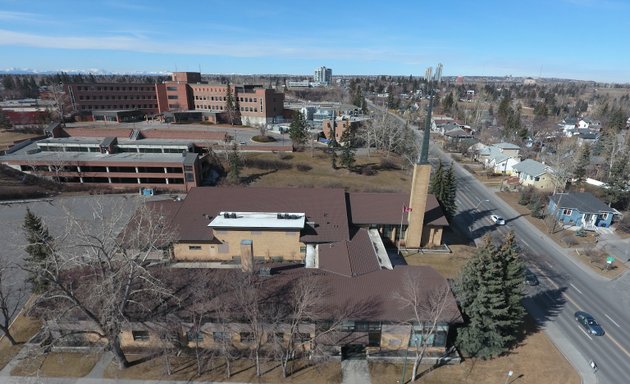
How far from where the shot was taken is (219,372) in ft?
90.3

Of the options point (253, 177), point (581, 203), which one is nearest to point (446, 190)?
point (581, 203)

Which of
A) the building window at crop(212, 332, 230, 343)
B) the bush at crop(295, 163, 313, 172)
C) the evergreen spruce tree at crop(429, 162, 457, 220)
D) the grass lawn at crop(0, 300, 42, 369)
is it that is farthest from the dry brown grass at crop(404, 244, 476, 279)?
the grass lawn at crop(0, 300, 42, 369)

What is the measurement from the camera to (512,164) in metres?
85.5

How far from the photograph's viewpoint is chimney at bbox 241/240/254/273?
31.2m

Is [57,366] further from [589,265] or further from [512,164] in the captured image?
[512,164]

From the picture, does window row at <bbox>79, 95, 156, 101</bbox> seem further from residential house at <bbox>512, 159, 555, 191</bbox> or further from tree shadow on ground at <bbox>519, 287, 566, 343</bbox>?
tree shadow on ground at <bbox>519, 287, 566, 343</bbox>

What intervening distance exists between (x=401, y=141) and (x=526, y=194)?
34.6 metres

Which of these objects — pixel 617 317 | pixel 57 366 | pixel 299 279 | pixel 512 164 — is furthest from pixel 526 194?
pixel 57 366

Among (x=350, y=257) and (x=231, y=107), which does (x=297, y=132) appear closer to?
(x=231, y=107)

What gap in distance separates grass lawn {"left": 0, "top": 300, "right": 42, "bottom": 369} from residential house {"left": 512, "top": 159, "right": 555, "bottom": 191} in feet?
277

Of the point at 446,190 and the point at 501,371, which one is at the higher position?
the point at 446,190

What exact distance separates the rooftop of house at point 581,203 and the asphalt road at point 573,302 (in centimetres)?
664

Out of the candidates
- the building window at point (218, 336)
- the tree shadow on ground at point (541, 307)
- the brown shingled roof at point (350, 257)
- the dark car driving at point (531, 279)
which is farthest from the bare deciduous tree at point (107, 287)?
the dark car driving at point (531, 279)

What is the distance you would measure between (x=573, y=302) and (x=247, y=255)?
35.7 metres
